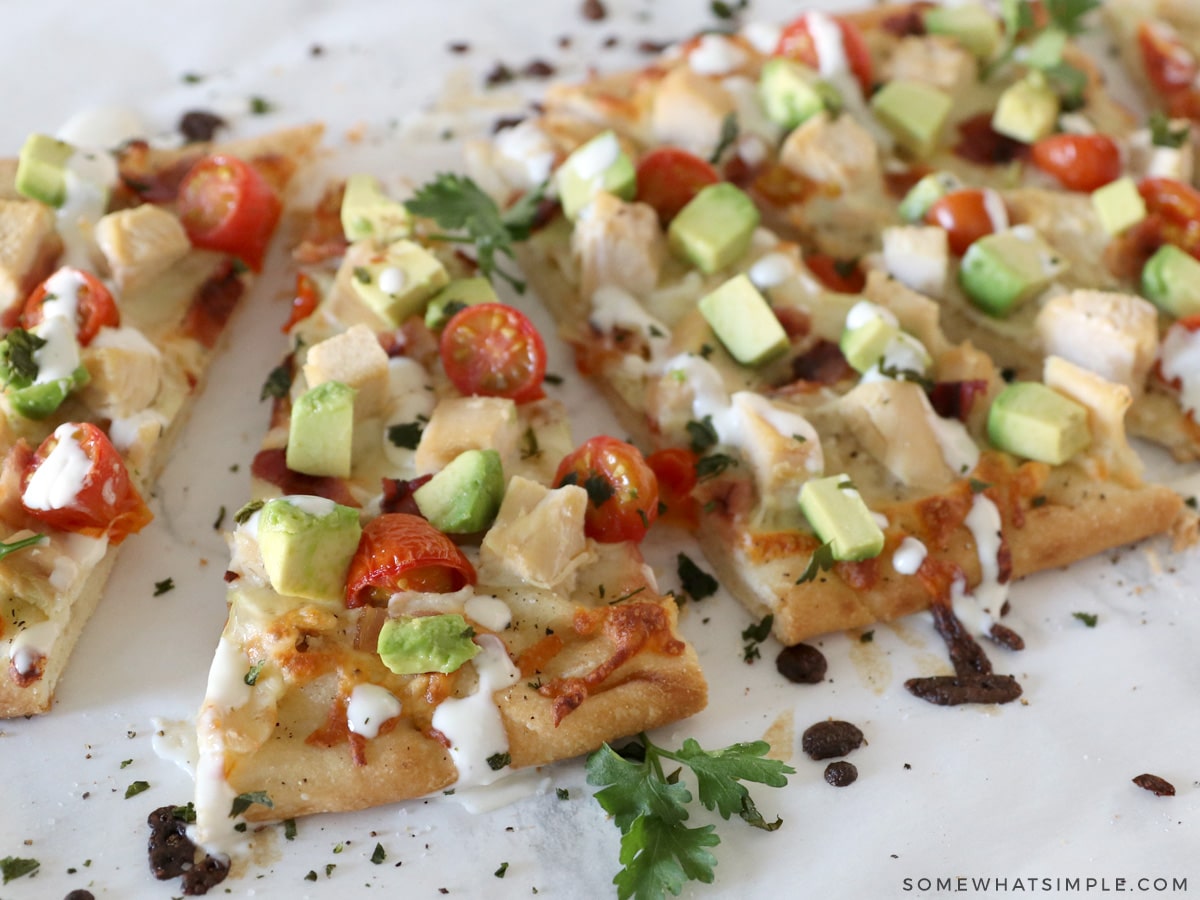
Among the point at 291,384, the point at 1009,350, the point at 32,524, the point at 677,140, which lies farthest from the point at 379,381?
the point at 1009,350

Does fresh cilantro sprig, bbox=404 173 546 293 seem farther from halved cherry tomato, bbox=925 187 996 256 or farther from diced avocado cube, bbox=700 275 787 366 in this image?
halved cherry tomato, bbox=925 187 996 256

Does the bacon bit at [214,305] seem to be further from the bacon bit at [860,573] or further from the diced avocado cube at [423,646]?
the bacon bit at [860,573]

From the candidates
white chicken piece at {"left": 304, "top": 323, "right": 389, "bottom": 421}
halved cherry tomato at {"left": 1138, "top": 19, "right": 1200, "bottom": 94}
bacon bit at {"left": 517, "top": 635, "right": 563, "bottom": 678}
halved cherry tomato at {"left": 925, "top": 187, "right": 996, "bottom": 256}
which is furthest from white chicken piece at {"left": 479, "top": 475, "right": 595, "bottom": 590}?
halved cherry tomato at {"left": 1138, "top": 19, "right": 1200, "bottom": 94}

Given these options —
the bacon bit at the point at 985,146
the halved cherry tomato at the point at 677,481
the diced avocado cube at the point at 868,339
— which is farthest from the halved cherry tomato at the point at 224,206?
the bacon bit at the point at 985,146

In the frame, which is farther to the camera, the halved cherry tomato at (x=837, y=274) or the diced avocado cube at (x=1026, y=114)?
the diced avocado cube at (x=1026, y=114)

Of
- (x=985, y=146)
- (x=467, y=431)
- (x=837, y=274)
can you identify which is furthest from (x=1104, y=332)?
(x=467, y=431)
